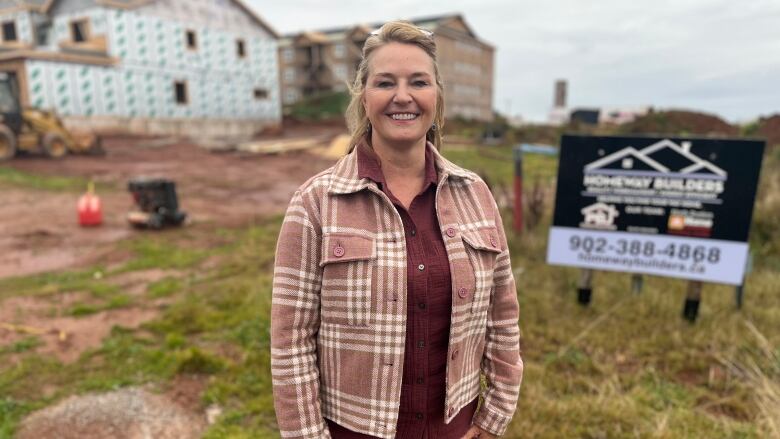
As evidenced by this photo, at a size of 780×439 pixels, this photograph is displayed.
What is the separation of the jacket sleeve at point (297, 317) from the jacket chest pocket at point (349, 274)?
47mm

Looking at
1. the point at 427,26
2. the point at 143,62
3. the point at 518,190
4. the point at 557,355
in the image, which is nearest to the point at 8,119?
the point at 143,62

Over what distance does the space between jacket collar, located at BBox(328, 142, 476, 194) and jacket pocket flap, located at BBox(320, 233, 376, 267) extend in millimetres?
149

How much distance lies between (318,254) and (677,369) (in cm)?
367

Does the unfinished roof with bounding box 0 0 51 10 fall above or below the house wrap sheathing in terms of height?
above

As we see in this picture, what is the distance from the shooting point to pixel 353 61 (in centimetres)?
4122

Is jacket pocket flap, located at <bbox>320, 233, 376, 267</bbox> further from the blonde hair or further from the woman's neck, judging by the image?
the blonde hair

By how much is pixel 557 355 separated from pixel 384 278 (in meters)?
3.17

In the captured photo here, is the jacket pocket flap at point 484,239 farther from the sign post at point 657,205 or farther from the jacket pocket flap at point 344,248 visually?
the sign post at point 657,205

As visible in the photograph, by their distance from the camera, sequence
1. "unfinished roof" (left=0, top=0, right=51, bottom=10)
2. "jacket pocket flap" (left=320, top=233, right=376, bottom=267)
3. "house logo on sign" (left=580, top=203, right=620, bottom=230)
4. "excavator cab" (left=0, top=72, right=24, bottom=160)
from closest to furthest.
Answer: "jacket pocket flap" (left=320, top=233, right=376, bottom=267) → "house logo on sign" (left=580, top=203, right=620, bottom=230) → "excavator cab" (left=0, top=72, right=24, bottom=160) → "unfinished roof" (left=0, top=0, right=51, bottom=10)

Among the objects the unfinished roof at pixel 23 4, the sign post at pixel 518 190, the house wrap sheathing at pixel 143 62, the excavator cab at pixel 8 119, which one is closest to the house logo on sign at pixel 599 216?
the sign post at pixel 518 190

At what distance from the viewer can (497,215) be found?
1.90m

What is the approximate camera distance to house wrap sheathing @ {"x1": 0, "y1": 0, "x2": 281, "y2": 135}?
65.9ft

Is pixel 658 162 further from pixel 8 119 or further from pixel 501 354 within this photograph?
pixel 8 119

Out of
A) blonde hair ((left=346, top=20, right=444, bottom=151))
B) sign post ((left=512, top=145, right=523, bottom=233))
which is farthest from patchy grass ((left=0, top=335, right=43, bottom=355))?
sign post ((left=512, top=145, right=523, bottom=233))
